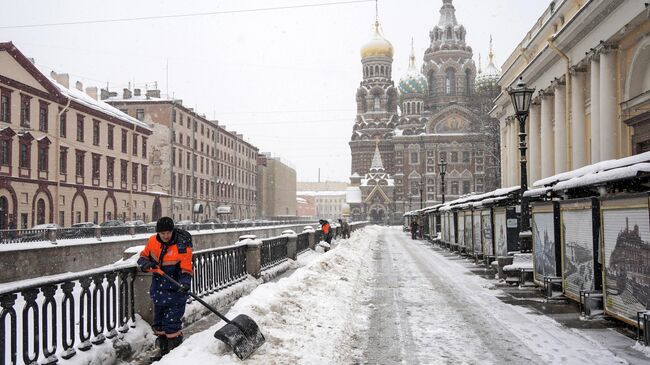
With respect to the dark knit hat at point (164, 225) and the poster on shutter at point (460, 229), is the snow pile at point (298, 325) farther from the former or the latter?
the poster on shutter at point (460, 229)

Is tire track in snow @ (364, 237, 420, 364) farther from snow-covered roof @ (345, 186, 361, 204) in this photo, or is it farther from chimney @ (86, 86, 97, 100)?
snow-covered roof @ (345, 186, 361, 204)

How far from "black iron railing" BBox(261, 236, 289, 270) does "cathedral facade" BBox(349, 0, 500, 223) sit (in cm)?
7439

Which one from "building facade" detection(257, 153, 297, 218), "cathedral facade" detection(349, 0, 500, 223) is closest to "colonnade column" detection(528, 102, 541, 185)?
"cathedral facade" detection(349, 0, 500, 223)

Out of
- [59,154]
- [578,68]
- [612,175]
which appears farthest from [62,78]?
[612,175]

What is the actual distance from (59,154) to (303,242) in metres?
22.3

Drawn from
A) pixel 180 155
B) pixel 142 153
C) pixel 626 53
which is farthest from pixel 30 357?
pixel 180 155

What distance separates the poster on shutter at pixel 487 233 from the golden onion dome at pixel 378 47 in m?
91.4

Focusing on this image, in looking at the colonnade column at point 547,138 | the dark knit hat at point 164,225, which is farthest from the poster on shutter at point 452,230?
the dark knit hat at point 164,225

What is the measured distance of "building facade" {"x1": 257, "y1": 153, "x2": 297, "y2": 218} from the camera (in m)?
105

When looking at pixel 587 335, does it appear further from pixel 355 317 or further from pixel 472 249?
pixel 472 249

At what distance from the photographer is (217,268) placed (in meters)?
12.6

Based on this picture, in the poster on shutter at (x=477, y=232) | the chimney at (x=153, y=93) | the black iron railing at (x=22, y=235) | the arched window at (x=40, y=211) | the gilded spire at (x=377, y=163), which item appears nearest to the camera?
the poster on shutter at (x=477, y=232)

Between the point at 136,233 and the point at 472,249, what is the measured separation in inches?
804

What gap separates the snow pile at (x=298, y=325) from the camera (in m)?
6.58
